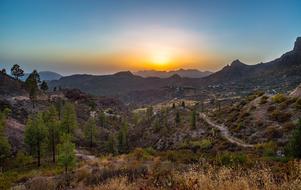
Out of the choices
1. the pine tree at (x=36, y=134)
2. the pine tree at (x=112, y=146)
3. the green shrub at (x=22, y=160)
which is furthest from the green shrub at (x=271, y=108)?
the green shrub at (x=22, y=160)

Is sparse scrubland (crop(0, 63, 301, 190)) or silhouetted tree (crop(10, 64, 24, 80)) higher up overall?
silhouetted tree (crop(10, 64, 24, 80))

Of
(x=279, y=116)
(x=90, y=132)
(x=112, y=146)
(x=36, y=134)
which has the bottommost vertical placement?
(x=112, y=146)

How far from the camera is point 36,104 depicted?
97.2 m

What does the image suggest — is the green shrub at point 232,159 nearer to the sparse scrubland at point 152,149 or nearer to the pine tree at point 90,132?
the sparse scrubland at point 152,149

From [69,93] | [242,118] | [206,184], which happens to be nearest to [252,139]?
[242,118]

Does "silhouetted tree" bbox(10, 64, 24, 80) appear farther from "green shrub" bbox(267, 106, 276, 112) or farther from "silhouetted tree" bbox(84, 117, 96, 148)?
"green shrub" bbox(267, 106, 276, 112)

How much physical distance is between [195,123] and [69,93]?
95985mm

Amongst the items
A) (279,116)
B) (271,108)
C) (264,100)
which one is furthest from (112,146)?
(279,116)

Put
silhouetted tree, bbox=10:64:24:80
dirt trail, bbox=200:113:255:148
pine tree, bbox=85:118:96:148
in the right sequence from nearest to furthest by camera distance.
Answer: dirt trail, bbox=200:113:255:148 → pine tree, bbox=85:118:96:148 → silhouetted tree, bbox=10:64:24:80

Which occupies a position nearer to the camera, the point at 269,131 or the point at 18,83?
the point at 269,131

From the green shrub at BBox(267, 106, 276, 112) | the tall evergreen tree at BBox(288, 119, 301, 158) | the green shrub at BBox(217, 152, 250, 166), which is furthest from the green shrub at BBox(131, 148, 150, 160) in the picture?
the green shrub at BBox(267, 106, 276, 112)

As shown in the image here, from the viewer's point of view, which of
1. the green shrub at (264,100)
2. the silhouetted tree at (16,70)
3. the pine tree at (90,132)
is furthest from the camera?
the silhouetted tree at (16,70)

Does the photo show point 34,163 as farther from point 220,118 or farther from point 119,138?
point 220,118

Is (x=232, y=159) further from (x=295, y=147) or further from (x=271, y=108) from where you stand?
(x=271, y=108)
